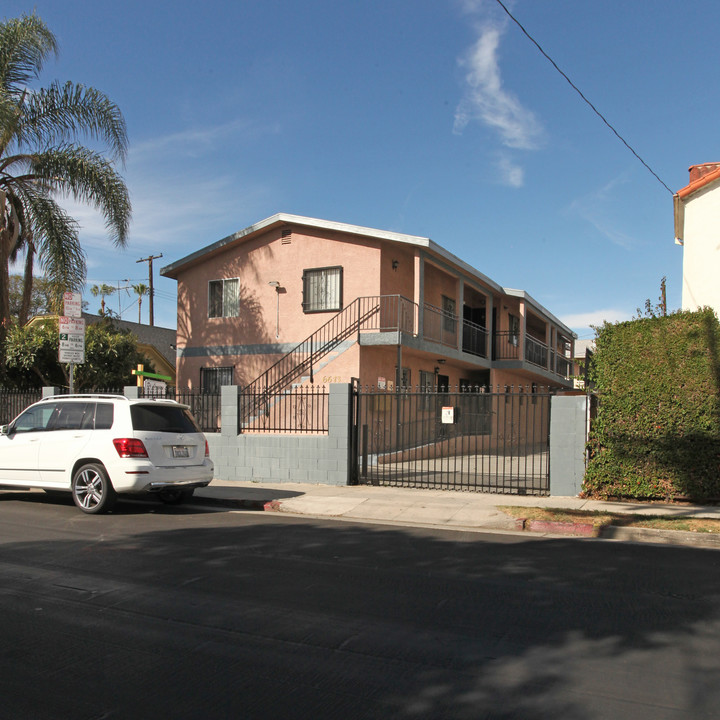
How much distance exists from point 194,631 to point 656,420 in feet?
29.0

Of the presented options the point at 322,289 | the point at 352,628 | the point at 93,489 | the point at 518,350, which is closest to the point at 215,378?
the point at 322,289

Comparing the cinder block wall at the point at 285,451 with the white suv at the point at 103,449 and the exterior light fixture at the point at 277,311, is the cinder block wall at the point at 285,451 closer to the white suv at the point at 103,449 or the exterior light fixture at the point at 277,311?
the white suv at the point at 103,449

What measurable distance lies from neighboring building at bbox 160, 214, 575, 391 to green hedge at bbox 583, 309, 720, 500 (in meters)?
7.08

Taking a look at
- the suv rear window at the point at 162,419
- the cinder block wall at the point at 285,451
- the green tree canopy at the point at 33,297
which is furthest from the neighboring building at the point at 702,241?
the green tree canopy at the point at 33,297

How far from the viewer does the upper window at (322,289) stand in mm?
20641

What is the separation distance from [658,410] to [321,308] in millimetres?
11653

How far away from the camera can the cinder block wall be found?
13.6 m

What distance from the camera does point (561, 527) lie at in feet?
30.3

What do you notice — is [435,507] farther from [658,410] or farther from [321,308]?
[321,308]

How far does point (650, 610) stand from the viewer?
5.50m

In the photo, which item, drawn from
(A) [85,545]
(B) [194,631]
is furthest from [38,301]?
(B) [194,631]

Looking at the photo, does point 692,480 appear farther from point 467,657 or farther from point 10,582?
point 10,582

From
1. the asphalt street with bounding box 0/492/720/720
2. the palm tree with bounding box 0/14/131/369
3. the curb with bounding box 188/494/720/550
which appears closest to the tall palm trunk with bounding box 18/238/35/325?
the palm tree with bounding box 0/14/131/369

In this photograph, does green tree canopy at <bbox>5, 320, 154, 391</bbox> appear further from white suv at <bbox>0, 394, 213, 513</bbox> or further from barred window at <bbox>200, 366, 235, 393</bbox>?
white suv at <bbox>0, 394, 213, 513</bbox>
